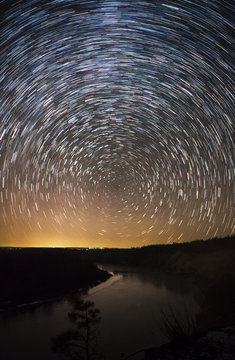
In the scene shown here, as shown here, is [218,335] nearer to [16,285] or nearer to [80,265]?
[16,285]

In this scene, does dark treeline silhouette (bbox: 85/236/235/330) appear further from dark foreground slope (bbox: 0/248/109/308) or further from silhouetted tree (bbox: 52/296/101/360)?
dark foreground slope (bbox: 0/248/109/308)

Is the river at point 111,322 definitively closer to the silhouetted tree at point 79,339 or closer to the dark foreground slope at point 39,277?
the silhouetted tree at point 79,339

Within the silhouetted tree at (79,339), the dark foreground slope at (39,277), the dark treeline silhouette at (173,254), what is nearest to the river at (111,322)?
the silhouetted tree at (79,339)

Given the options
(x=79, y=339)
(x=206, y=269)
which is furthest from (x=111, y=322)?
(x=206, y=269)

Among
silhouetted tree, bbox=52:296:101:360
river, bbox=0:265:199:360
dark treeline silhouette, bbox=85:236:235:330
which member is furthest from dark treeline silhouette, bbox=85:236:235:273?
silhouetted tree, bbox=52:296:101:360

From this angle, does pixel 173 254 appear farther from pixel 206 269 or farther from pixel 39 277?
pixel 39 277

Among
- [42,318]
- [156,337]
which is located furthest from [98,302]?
[156,337]
